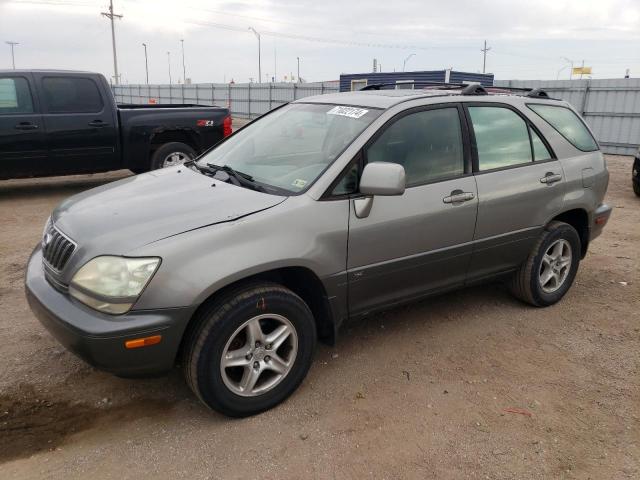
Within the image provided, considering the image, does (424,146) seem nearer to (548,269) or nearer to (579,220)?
(548,269)

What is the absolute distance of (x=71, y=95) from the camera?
7.98 m

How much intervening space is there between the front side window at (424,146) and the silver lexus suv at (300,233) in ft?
0.04

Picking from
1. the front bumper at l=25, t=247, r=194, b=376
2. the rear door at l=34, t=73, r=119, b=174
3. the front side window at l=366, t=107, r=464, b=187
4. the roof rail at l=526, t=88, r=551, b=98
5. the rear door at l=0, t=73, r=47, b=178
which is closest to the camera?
the front bumper at l=25, t=247, r=194, b=376

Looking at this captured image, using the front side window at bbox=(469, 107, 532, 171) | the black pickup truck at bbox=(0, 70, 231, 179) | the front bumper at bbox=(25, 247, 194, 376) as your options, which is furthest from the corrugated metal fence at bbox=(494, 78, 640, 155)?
the front bumper at bbox=(25, 247, 194, 376)

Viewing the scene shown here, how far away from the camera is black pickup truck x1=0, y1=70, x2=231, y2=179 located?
7617 millimetres

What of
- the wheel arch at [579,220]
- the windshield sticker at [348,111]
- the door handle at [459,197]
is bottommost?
the wheel arch at [579,220]

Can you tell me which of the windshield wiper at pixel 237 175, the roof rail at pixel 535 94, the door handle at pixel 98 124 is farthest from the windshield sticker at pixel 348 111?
the door handle at pixel 98 124

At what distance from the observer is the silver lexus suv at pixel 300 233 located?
258 centimetres

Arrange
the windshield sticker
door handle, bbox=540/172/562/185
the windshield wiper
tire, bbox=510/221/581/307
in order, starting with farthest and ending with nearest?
tire, bbox=510/221/581/307 < door handle, bbox=540/172/562/185 < the windshield sticker < the windshield wiper

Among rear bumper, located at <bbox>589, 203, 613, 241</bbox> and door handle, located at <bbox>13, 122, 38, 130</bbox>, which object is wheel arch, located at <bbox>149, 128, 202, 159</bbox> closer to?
door handle, located at <bbox>13, 122, 38, 130</bbox>

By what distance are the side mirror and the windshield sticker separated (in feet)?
2.00

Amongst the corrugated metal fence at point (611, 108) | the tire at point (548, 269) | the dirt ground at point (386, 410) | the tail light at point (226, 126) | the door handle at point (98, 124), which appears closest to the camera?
the dirt ground at point (386, 410)

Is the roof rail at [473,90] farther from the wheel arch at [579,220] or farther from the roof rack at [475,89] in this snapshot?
the wheel arch at [579,220]

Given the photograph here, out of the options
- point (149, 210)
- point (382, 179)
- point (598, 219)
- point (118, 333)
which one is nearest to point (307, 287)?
point (382, 179)
